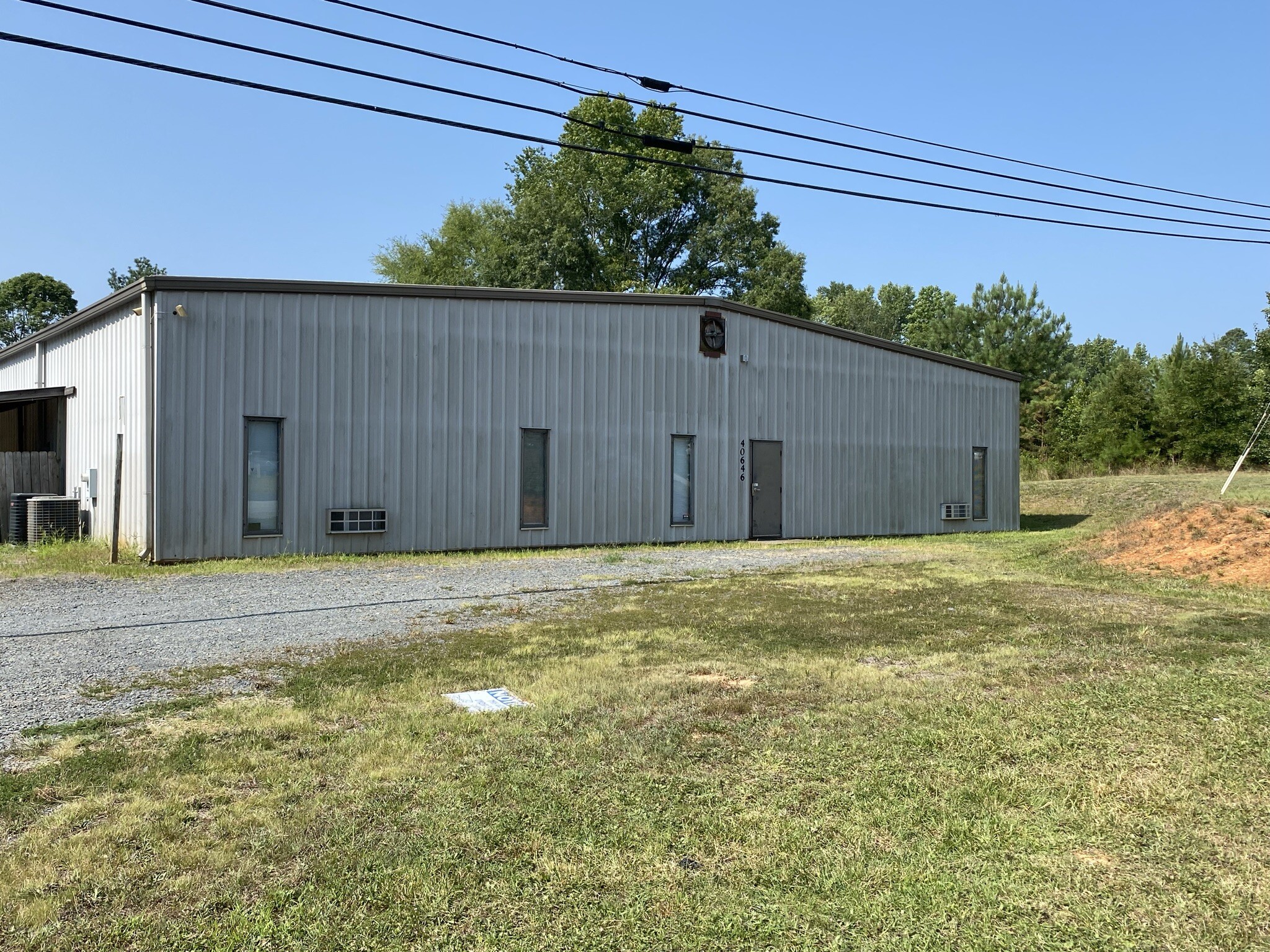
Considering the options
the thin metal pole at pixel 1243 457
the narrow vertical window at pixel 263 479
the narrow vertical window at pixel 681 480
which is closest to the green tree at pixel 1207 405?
the thin metal pole at pixel 1243 457

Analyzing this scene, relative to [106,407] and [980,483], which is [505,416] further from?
[980,483]

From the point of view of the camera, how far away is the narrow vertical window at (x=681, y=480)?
16.8 meters

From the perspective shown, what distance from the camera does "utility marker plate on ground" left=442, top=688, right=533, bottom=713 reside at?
16.1 ft

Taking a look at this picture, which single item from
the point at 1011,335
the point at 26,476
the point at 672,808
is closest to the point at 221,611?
the point at 672,808

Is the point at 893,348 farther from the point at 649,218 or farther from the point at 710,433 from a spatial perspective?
the point at 649,218

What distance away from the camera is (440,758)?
13.4 feet

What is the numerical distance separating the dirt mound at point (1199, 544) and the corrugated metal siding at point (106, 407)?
13063 millimetres

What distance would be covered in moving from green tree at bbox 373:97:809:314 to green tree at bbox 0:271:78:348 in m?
34.3

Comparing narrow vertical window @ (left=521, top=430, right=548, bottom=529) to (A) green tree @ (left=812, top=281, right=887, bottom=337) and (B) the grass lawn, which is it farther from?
(A) green tree @ (left=812, top=281, right=887, bottom=337)

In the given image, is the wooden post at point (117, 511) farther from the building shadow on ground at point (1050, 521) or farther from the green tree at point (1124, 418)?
the green tree at point (1124, 418)

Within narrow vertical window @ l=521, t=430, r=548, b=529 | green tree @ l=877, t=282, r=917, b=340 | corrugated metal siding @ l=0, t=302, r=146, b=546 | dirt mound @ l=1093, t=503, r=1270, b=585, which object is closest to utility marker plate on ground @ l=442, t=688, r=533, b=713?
dirt mound @ l=1093, t=503, r=1270, b=585

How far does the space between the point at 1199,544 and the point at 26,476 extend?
1784 centimetres

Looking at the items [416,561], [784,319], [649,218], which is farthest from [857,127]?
[649,218]

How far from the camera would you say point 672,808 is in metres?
3.53
